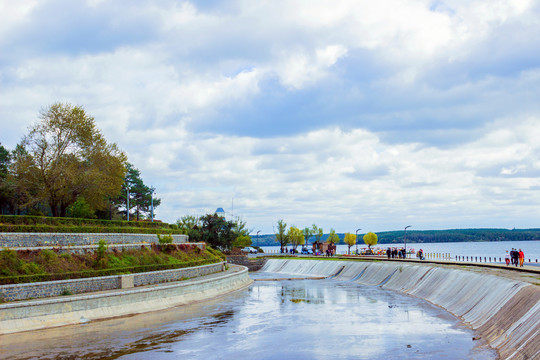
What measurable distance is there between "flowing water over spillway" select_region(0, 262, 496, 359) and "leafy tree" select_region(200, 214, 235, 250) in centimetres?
5339

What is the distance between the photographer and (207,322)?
1345 inches

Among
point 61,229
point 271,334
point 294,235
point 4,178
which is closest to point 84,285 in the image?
point 61,229

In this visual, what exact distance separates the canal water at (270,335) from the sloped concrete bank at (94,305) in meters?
0.74

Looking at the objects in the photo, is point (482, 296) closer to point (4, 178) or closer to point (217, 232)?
point (4, 178)

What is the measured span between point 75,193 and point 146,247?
1388cm

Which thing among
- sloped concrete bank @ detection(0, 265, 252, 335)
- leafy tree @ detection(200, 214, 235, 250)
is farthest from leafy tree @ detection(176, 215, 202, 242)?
sloped concrete bank @ detection(0, 265, 252, 335)

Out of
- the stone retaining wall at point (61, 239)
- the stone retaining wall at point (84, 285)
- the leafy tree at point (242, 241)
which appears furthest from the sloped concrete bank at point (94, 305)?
the leafy tree at point (242, 241)

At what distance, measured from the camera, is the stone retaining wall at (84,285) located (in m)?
31.1

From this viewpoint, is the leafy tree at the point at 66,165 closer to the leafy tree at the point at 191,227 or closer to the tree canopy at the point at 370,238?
the leafy tree at the point at 191,227

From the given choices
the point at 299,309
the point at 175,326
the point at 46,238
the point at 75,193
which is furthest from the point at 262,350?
the point at 75,193

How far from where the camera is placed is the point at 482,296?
33.2m

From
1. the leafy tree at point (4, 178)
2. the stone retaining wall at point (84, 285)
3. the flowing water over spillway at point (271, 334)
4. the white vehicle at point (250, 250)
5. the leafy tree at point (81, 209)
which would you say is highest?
the leafy tree at point (4, 178)

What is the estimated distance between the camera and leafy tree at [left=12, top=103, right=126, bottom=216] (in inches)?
2186

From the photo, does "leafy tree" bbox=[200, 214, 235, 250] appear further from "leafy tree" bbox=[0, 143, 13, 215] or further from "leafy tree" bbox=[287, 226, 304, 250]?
"leafy tree" bbox=[287, 226, 304, 250]
